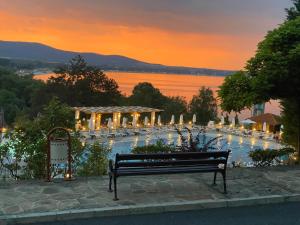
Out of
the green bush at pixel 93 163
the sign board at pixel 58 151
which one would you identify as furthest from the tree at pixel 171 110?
the sign board at pixel 58 151

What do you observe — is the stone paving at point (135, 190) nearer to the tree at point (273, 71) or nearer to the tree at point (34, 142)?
the tree at point (34, 142)

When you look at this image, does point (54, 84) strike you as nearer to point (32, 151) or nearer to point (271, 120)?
point (271, 120)

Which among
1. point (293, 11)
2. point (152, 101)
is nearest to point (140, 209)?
point (293, 11)

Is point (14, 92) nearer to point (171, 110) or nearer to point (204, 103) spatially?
point (171, 110)

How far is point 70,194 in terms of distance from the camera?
680 cm

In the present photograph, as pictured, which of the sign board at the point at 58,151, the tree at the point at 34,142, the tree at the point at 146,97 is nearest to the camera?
the sign board at the point at 58,151

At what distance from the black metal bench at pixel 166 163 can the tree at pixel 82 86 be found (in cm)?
5404

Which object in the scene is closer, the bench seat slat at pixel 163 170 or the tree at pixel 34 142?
the bench seat slat at pixel 163 170

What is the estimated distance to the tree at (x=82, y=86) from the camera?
203 feet

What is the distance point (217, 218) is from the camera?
6.15 m

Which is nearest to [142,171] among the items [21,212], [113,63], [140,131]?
[21,212]

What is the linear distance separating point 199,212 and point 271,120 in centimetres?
3102

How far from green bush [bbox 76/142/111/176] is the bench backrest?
7.13 ft

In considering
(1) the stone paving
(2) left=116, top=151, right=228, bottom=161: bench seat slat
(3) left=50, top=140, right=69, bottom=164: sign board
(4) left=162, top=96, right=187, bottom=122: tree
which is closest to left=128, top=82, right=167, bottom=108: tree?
(4) left=162, top=96, right=187, bottom=122: tree
